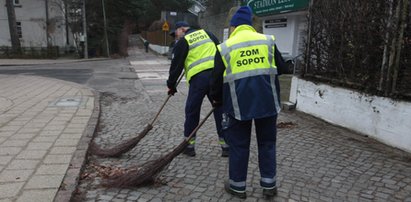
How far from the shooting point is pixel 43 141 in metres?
5.37

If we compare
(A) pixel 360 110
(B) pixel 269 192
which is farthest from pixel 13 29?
(B) pixel 269 192

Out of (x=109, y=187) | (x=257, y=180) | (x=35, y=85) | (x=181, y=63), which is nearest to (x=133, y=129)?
(x=181, y=63)

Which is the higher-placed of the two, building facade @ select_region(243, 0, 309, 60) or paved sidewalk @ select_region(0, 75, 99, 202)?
building facade @ select_region(243, 0, 309, 60)

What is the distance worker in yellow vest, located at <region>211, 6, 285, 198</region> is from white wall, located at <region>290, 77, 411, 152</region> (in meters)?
2.46

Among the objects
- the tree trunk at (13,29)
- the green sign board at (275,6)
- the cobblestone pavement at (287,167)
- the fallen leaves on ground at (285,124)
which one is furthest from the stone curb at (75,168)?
the tree trunk at (13,29)

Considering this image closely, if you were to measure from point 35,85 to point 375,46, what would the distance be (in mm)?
9758

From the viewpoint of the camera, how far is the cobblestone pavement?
3844 mm

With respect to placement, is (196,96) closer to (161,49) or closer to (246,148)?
(246,148)

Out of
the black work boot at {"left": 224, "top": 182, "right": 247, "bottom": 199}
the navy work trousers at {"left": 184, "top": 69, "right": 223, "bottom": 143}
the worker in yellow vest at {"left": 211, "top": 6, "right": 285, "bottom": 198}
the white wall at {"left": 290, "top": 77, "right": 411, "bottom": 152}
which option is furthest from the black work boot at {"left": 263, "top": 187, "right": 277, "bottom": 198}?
the white wall at {"left": 290, "top": 77, "right": 411, "bottom": 152}

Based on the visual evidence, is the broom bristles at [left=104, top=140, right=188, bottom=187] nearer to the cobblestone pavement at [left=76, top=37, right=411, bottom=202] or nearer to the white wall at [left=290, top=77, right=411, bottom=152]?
the cobblestone pavement at [left=76, top=37, right=411, bottom=202]

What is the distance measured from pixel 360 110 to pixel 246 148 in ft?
9.89

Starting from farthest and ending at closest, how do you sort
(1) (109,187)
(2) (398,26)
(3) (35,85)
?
(3) (35,85)
(2) (398,26)
(1) (109,187)

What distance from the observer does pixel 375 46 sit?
5695 millimetres

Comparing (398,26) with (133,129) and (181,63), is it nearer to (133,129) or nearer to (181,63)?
Result: (181,63)
